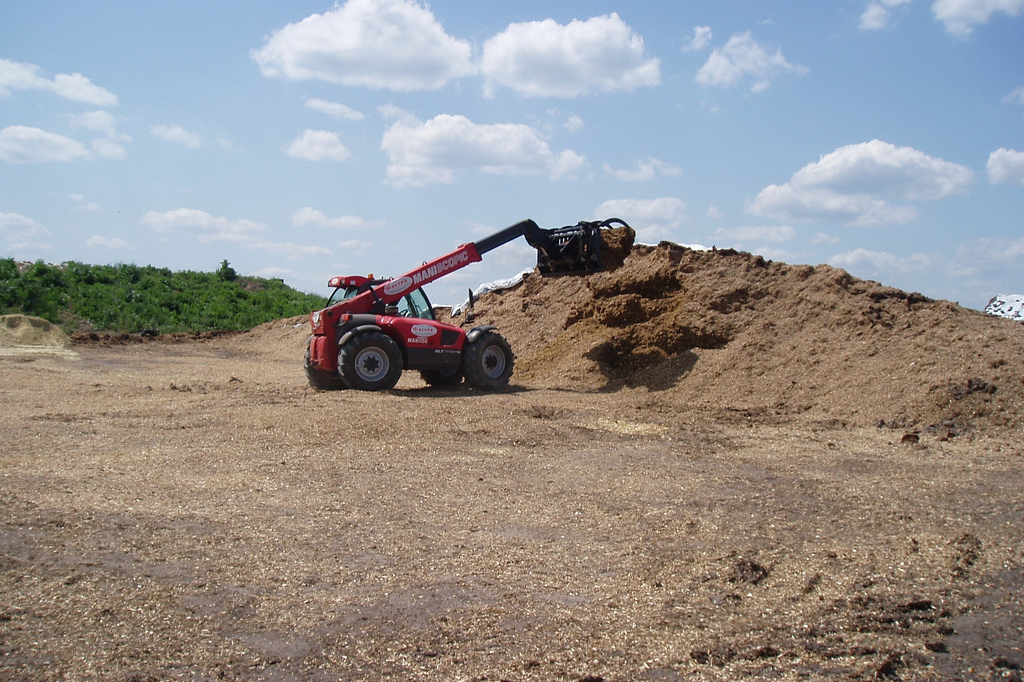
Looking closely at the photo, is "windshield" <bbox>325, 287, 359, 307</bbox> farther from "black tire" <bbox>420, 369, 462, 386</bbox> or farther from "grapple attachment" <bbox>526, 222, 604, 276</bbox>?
"grapple attachment" <bbox>526, 222, 604, 276</bbox>

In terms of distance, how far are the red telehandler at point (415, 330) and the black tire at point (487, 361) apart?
0.02 meters

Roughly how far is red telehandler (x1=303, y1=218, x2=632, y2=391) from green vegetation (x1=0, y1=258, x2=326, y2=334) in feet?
63.1

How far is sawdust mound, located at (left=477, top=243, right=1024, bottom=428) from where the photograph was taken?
34.1ft

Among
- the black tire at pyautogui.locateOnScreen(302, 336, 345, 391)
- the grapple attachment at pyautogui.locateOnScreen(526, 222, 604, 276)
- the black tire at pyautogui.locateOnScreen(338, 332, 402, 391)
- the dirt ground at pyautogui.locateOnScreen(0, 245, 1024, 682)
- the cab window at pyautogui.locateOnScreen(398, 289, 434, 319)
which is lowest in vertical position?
the dirt ground at pyautogui.locateOnScreen(0, 245, 1024, 682)

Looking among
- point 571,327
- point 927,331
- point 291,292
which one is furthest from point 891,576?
point 291,292

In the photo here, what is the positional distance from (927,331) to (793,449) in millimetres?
4465

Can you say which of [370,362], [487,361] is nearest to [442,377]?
[487,361]

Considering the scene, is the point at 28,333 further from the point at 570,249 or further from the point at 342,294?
the point at 570,249

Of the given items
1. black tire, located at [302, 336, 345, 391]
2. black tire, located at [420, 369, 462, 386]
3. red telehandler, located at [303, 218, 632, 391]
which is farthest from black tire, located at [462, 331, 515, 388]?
black tire, located at [302, 336, 345, 391]

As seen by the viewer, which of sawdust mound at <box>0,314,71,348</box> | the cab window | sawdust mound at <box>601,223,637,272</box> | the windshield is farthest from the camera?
sawdust mound at <box>0,314,71,348</box>

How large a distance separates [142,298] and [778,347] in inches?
1108

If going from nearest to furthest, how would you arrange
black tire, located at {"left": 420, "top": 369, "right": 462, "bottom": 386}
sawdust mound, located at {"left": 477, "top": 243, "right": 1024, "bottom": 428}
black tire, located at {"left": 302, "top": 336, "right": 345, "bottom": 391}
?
sawdust mound, located at {"left": 477, "top": 243, "right": 1024, "bottom": 428} → black tire, located at {"left": 302, "top": 336, "right": 345, "bottom": 391} → black tire, located at {"left": 420, "top": 369, "right": 462, "bottom": 386}

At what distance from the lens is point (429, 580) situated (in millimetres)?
4812

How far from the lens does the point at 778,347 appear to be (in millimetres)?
13367
